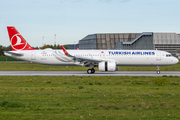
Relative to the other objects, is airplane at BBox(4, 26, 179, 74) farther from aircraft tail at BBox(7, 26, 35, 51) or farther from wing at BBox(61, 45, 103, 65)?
aircraft tail at BBox(7, 26, 35, 51)

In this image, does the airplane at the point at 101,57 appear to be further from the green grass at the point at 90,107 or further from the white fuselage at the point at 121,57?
the green grass at the point at 90,107

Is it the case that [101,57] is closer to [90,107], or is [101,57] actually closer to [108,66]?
[108,66]

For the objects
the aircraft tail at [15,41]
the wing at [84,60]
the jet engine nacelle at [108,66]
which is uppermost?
the aircraft tail at [15,41]

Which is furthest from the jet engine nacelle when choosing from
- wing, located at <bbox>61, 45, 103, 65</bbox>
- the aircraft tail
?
the aircraft tail

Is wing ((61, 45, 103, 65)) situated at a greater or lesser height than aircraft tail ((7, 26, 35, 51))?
lesser

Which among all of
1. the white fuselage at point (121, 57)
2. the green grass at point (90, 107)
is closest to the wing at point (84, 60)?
the white fuselage at point (121, 57)

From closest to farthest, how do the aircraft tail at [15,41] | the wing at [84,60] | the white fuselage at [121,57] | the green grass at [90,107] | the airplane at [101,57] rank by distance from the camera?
1. the green grass at [90,107]
2. the wing at [84,60]
3. the airplane at [101,57]
4. the white fuselage at [121,57]
5. the aircraft tail at [15,41]

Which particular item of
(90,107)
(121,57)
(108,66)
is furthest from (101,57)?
(90,107)

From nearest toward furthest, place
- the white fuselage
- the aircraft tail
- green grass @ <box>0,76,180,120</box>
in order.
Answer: green grass @ <box>0,76,180,120</box>
the white fuselage
the aircraft tail

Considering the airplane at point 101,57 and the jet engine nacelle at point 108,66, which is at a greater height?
the airplane at point 101,57

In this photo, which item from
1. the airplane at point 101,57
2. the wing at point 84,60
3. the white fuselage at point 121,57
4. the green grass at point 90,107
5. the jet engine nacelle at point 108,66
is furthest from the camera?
the white fuselage at point 121,57

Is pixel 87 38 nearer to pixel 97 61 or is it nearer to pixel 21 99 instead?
pixel 97 61

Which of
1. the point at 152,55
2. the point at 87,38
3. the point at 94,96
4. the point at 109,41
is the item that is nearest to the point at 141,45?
the point at 109,41

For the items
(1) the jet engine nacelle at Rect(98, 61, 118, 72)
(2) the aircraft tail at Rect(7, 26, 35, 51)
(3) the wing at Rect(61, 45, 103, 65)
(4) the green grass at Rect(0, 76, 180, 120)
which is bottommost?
(4) the green grass at Rect(0, 76, 180, 120)
